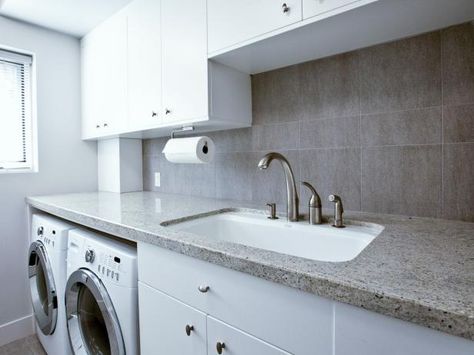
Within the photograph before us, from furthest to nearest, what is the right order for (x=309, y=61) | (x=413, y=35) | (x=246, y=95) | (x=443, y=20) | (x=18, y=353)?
(x=18, y=353), (x=246, y=95), (x=309, y=61), (x=413, y=35), (x=443, y=20)

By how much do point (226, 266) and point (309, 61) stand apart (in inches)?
42.0

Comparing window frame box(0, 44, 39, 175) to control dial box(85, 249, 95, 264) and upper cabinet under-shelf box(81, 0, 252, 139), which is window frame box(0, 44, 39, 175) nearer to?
upper cabinet under-shelf box(81, 0, 252, 139)

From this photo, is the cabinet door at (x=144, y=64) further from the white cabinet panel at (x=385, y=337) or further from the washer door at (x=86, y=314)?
the white cabinet panel at (x=385, y=337)

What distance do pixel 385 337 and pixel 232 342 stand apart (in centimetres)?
40

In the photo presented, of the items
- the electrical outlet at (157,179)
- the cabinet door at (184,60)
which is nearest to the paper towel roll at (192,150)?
the cabinet door at (184,60)

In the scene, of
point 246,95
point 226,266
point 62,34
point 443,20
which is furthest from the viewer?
point 62,34

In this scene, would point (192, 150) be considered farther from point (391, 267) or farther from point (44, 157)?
point (44, 157)

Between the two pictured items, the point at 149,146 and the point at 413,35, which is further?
the point at 149,146

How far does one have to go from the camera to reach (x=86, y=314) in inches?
56.4

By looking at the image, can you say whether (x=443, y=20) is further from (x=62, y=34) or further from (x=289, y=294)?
(x=62, y=34)

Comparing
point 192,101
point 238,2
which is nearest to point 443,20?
point 238,2

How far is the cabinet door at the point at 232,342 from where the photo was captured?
0.70m

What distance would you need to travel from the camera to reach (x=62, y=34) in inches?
88.2

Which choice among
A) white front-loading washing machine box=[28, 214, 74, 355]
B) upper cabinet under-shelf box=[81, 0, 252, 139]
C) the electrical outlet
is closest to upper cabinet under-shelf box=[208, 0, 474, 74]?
upper cabinet under-shelf box=[81, 0, 252, 139]
